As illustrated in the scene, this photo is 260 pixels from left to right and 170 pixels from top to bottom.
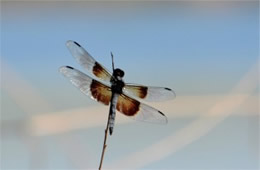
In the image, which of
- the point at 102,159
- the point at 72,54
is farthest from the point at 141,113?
the point at 102,159

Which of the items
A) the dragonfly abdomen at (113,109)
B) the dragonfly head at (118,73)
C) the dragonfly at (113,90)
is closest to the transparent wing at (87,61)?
the dragonfly at (113,90)

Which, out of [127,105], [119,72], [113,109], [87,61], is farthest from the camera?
[87,61]

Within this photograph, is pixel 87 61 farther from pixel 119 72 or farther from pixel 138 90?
pixel 119 72

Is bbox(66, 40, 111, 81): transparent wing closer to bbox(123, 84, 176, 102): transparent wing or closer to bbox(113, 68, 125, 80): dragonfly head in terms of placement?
bbox(123, 84, 176, 102): transparent wing

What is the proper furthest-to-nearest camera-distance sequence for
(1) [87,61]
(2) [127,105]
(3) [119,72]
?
1. (1) [87,61]
2. (2) [127,105]
3. (3) [119,72]

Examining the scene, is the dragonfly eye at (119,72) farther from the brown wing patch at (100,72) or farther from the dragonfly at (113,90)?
the brown wing patch at (100,72)

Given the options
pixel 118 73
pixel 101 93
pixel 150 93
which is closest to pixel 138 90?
pixel 150 93

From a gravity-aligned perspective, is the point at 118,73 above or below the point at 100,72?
below
